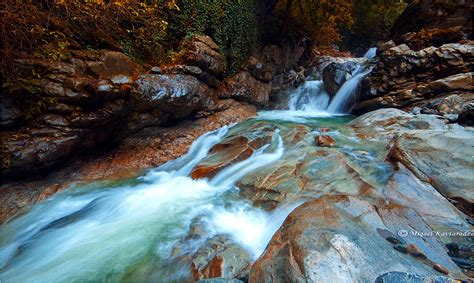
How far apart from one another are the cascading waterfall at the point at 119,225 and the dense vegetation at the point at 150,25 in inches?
114

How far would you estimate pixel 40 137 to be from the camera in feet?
15.9

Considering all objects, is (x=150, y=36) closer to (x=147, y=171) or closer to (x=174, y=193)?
(x=147, y=171)

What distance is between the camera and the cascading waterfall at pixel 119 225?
3.34 metres

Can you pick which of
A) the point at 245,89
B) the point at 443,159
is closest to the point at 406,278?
the point at 443,159

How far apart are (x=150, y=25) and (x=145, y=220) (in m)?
5.66

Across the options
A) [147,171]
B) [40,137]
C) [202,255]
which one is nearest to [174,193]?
[147,171]

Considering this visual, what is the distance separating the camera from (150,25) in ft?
23.3

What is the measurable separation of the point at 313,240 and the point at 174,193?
11.3 ft

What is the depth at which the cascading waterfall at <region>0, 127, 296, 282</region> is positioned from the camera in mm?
3344

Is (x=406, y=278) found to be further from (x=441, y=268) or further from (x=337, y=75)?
(x=337, y=75)

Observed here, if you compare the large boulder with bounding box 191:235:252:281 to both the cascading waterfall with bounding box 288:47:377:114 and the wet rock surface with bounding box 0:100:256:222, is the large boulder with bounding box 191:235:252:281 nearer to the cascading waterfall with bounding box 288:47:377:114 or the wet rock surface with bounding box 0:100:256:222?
the wet rock surface with bounding box 0:100:256:222

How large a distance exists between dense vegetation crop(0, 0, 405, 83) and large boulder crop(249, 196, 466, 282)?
557 centimetres

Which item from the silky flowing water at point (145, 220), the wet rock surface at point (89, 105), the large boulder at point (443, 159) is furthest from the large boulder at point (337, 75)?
the large boulder at point (443, 159)

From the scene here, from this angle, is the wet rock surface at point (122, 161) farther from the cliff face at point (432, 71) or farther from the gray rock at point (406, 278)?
the cliff face at point (432, 71)
